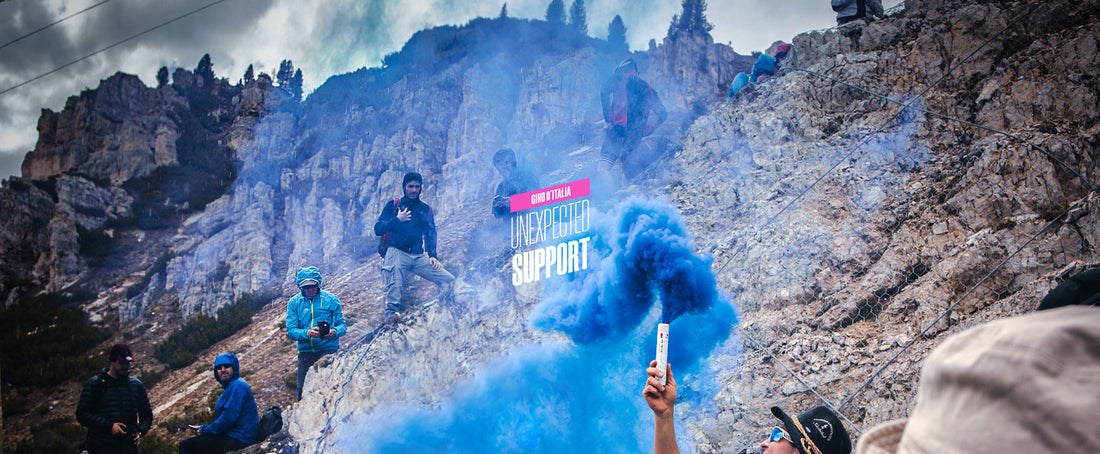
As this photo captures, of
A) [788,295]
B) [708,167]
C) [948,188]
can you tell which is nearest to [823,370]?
[788,295]

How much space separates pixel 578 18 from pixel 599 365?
6.16 meters

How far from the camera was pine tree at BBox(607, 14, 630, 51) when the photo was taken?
8977mm

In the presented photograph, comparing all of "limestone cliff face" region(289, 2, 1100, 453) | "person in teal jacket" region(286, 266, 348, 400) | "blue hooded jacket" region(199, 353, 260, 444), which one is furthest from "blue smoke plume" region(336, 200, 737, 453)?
"person in teal jacket" region(286, 266, 348, 400)

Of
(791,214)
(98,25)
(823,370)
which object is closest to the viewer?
(823,370)

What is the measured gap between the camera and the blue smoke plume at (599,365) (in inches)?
240

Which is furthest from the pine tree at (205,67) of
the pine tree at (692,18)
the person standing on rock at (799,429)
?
the person standing on rock at (799,429)

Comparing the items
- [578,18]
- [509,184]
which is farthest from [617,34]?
[509,184]

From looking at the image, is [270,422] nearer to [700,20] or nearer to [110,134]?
[110,134]

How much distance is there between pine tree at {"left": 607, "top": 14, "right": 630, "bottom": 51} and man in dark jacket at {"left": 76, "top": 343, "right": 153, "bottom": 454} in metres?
8.68

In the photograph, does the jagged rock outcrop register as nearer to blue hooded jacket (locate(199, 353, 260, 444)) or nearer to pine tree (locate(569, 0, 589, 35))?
blue hooded jacket (locate(199, 353, 260, 444))

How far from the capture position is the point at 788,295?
19.7 ft

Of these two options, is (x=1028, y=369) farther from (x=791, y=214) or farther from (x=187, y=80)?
(x=187, y=80)

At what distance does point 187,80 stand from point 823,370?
11960mm

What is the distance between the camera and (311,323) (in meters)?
7.70
